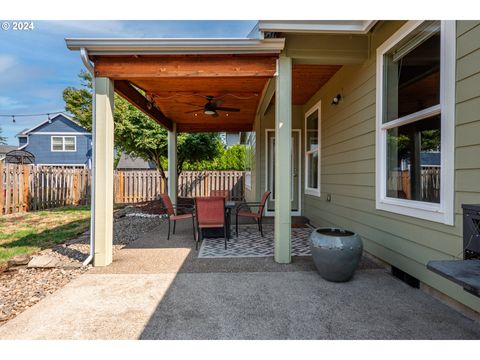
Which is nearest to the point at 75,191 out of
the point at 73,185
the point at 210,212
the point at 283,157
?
the point at 73,185

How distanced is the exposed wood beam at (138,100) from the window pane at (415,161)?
3986 mm

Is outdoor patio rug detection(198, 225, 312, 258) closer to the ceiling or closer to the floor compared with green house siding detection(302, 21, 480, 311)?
closer to the floor

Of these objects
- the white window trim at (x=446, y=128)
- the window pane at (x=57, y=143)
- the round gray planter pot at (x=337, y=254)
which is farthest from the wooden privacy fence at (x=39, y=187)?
the window pane at (x=57, y=143)

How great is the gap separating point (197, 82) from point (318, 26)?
2.22m

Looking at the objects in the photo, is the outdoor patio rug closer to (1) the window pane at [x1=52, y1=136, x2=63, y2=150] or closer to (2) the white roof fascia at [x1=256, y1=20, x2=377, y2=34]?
(2) the white roof fascia at [x1=256, y1=20, x2=377, y2=34]

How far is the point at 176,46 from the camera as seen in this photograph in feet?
12.1

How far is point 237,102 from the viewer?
660 cm

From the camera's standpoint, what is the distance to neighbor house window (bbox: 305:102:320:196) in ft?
20.7

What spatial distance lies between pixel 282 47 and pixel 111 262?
12.1ft

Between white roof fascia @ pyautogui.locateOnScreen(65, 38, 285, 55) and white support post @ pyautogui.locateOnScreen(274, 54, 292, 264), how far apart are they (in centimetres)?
33

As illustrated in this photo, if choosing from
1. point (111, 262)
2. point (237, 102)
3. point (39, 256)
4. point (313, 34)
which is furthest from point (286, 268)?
point (237, 102)

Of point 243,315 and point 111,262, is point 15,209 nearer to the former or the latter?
point 111,262

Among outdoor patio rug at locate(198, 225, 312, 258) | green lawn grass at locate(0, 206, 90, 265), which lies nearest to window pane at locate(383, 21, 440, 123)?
outdoor patio rug at locate(198, 225, 312, 258)

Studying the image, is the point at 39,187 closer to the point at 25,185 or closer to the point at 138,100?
the point at 25,185
